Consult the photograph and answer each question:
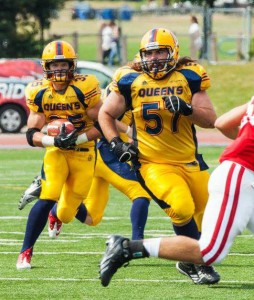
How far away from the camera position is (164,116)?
758 centimetres

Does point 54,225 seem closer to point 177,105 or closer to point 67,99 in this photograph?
point 67,99

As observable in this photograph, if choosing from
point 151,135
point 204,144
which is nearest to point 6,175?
point 204,144

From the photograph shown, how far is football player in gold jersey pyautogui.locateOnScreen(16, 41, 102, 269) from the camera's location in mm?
8453

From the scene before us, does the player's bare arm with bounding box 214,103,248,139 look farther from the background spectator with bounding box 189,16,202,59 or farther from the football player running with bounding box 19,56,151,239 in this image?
the background spectator with bounding box 189,16,202,59

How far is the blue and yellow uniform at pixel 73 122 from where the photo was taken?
8.48 m

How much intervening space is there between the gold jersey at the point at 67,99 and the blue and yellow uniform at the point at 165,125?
863mm

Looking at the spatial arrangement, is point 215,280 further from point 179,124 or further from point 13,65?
point 13,65

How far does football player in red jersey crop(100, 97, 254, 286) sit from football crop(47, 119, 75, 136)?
85.7 inches

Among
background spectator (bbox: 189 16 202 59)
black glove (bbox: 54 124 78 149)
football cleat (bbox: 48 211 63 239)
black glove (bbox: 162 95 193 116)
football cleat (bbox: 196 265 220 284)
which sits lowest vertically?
background spectator (bbox: 189 16 202 59)

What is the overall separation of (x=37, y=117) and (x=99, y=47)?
1979cm

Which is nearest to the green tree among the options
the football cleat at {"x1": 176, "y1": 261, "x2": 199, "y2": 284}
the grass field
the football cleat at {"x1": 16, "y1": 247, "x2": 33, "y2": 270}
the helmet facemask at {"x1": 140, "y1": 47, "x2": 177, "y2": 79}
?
the grass field

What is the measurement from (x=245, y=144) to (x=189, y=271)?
1.57m

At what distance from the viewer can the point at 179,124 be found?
7.64 meters

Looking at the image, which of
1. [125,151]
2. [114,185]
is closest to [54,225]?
[114,185]
